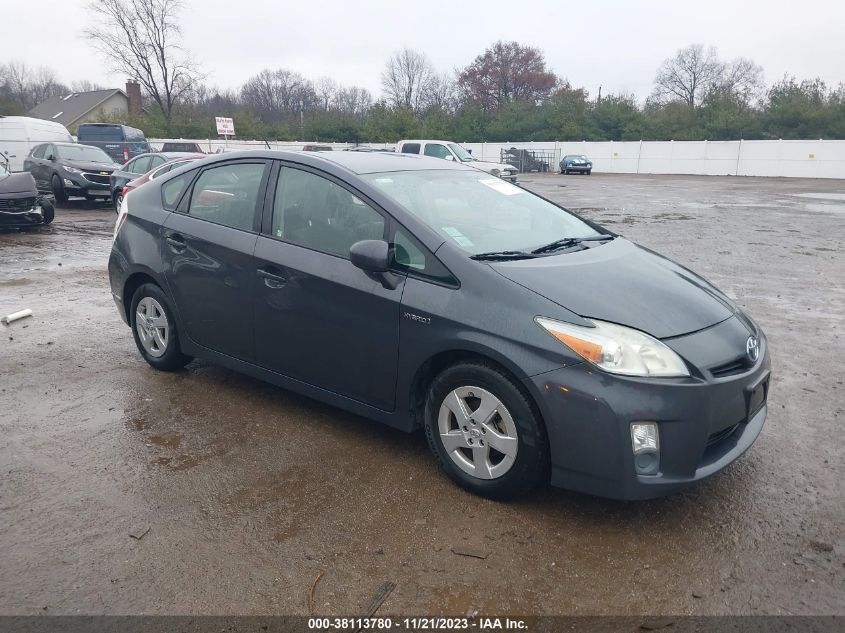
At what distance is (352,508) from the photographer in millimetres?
3346

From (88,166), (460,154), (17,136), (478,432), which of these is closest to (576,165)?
(460,154)

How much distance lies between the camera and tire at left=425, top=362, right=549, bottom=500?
317 centimetres

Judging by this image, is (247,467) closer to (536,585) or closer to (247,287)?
(247,287)

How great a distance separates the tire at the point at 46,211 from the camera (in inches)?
552

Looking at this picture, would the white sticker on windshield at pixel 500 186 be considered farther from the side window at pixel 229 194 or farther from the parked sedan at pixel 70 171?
the parked sedan at pixel 70 171

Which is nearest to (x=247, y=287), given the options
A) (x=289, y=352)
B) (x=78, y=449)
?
(x=289, y=352)

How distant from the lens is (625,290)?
11.2ft

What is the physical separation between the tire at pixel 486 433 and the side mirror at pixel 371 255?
65 centimetres

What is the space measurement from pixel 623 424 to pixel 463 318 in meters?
0.90

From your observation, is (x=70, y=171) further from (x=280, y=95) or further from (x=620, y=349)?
(x=280, y=95)

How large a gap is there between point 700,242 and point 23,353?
10673 mm

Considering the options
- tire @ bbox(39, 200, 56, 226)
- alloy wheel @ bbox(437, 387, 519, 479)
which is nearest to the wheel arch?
alloy wheel @ bbox(437, 387, 519, 479)

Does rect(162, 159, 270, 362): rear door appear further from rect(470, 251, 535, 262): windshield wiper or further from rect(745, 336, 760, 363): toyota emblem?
rect(745, 336, 760, 363): toyota emblem

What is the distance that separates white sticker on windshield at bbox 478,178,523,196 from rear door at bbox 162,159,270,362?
1.48m
